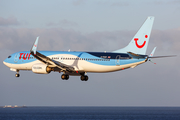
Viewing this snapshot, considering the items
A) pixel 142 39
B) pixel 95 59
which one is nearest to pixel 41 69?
pixel 95 59

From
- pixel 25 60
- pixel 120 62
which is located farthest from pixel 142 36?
pixel 25 60

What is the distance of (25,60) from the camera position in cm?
6894

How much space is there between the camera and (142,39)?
62.4 m

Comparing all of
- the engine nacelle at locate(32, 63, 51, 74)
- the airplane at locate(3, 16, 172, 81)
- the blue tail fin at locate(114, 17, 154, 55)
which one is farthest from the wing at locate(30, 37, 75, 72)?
the blue tail fin at locate(114, 17, 154, 55)

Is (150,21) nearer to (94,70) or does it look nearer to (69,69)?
(94,70)

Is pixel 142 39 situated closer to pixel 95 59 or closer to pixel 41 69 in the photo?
pixel 95 59

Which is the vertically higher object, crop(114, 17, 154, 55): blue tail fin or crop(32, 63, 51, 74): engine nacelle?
crop(114, 17, 154, 55): blue tail fin

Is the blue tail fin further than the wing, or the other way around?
the blue tail fin

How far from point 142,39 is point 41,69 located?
20.4 m

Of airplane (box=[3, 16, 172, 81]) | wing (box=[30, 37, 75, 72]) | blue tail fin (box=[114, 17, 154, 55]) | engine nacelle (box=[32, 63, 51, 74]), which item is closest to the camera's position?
airplane (box=[3, 16, 172, 81])

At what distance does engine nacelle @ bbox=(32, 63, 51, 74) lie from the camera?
63.0m

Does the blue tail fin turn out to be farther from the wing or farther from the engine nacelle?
the engine nacelle

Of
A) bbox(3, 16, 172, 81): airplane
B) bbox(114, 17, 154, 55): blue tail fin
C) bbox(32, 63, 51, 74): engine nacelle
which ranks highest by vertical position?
bbox(114, 17, 154, 55): blue tail fin

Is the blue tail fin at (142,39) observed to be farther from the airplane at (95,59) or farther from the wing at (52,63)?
the wing at (52,63)
